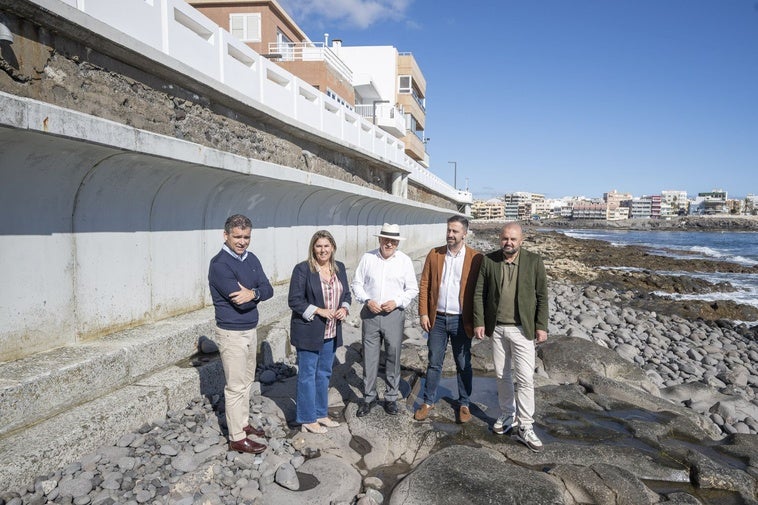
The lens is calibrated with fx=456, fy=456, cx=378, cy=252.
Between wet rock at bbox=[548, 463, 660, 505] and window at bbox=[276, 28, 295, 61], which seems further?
window at bbox=[276, 28, 295, 61]

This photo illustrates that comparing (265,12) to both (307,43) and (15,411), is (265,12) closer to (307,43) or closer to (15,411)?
(307,43)

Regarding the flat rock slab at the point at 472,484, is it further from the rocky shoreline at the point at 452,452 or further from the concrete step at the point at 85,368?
the concrete step at the point at 85,368

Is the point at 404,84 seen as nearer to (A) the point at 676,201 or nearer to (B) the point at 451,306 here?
(B) the point at 451,306

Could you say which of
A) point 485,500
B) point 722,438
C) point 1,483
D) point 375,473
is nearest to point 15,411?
point 1,483

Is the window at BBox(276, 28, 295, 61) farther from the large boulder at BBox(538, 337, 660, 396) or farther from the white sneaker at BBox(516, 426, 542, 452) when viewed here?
the white sneaker at BBox(516, 426, 542, 452)

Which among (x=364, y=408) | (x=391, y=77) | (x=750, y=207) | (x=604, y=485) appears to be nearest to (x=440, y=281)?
(x=364, y=408)

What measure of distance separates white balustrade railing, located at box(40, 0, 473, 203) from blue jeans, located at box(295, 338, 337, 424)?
11.8 ft

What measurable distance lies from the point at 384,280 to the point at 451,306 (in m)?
0.74

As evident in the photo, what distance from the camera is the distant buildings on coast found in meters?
153

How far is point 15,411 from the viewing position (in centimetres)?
320

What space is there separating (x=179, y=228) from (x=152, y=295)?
0.90m

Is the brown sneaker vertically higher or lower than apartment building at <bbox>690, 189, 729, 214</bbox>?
lower

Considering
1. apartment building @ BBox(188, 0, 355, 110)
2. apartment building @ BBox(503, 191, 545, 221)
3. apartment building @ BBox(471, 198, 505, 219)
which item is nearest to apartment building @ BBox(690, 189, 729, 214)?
apartment building @ BBox(503, 191, 545, 221)

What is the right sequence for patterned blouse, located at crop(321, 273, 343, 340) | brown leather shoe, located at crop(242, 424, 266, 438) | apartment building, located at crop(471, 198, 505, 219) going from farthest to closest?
1. apartment building, located at crop(471, 198, 505, 219)
2. patterned blouse, located at crop(321, 273, 343, 340)
3. brown leather shoe, located at crop(242, 424, 266, 438)
